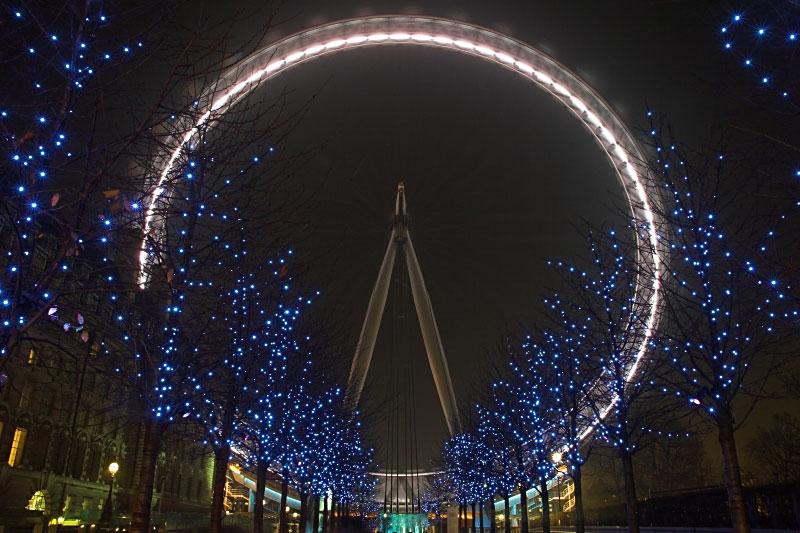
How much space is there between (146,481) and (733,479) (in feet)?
35.2

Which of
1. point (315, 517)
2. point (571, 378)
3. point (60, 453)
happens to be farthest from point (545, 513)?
point (60, 453)

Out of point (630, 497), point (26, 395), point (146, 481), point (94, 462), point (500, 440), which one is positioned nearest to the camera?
point (146, 481)

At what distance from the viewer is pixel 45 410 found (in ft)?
105

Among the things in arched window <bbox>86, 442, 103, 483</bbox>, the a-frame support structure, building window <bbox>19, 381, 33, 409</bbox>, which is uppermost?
the a-frame support structure

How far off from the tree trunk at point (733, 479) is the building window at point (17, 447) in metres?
30.1

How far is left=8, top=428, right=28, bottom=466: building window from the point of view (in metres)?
28.9

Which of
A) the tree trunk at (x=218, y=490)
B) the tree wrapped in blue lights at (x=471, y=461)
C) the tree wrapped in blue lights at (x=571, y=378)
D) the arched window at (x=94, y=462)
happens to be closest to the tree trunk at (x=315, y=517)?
the tree wrapped in blue lights at (x=471, y=461)

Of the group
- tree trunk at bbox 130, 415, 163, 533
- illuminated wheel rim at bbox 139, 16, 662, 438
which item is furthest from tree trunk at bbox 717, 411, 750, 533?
illuminated wheel rim at bbox 139, 16, 662, 438

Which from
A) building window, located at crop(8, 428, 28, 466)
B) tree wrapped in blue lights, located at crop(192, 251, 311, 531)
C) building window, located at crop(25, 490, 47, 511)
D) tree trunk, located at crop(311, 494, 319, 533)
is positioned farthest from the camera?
building window, located at crop(25, 490, 47, 511)

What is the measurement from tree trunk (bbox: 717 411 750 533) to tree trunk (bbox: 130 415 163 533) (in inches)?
408

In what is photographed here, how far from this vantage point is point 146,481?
10.8 m

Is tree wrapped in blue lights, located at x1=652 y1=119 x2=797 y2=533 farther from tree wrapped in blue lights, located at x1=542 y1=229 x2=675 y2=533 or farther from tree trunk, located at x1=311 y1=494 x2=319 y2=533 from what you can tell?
tree trunk, located at x1=311 y1=494 x2=319 y2=533

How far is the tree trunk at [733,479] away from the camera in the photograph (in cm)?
1111

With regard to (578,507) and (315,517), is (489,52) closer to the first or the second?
(578,507)
